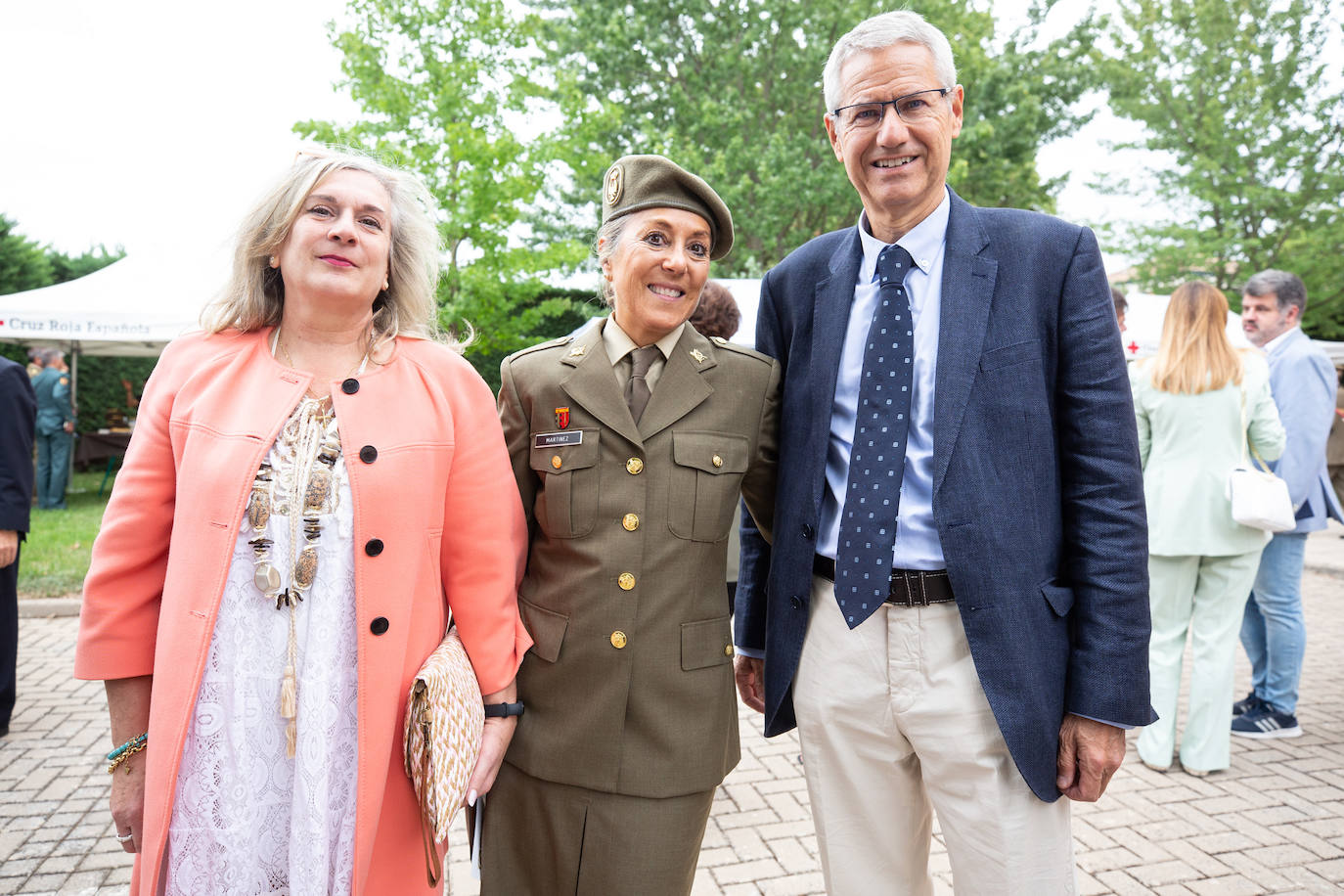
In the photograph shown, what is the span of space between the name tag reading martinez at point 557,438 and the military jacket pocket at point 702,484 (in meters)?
0.24

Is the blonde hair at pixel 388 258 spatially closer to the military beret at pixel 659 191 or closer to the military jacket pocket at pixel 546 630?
the military beret at pixel 659 191

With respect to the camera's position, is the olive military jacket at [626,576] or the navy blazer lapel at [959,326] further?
the olive military jacket at [626,576]

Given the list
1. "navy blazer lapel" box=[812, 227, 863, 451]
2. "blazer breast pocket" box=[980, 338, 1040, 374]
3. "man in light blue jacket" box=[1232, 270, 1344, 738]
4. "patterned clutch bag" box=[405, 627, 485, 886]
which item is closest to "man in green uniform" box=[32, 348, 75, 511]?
"patterned clutch bag" box=[405, 627, 485, 886]

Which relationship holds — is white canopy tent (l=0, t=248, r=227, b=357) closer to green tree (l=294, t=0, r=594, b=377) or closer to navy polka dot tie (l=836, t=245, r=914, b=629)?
green tree (l=294, t=0, r=594, b=377)

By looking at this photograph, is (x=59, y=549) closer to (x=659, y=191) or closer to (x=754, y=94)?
(x=659, y=191)

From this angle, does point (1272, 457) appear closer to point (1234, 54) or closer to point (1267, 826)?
point (1267, 826)

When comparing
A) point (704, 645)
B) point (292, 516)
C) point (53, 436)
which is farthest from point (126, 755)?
point (53, 436)

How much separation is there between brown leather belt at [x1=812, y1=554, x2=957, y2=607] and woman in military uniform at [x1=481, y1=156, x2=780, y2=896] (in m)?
0.49

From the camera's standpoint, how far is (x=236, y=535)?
1740 millimetres

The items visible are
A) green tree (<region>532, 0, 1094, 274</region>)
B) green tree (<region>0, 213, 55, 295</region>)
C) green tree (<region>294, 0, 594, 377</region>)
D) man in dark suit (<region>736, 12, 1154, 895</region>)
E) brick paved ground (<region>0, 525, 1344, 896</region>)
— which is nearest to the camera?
man in dark suit (<region>736, 12, 1154, 895</region>)

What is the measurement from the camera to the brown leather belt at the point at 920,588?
192 cm

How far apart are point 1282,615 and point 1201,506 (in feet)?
3.91

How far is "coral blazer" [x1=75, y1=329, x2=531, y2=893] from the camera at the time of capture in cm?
173

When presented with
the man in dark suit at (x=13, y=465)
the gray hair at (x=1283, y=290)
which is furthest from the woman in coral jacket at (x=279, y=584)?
the gray hair at (x=1283, y=290)
